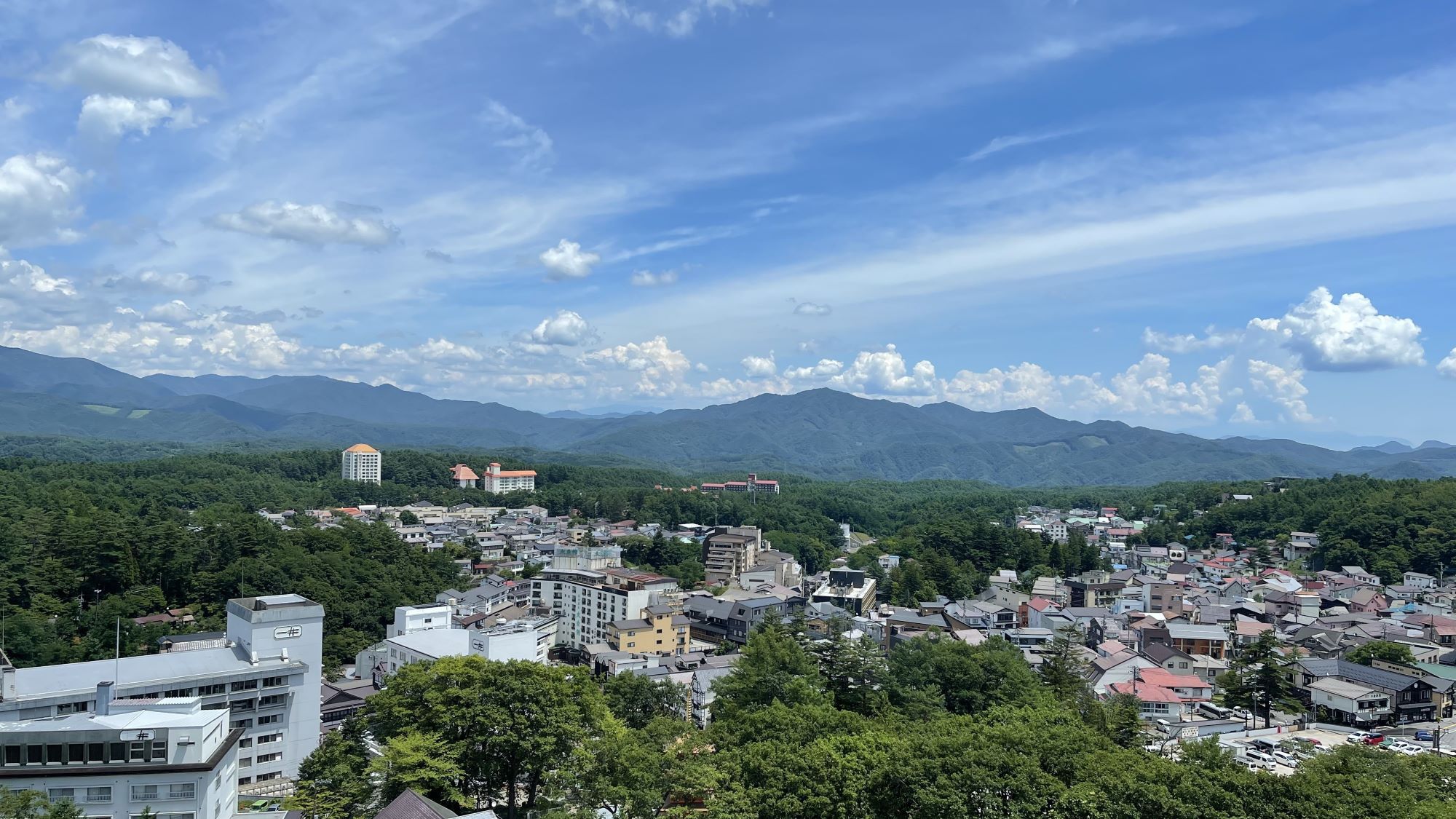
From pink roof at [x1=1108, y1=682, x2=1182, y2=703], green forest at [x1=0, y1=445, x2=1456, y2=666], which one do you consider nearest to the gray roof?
green forest at [x1=0, y1=445, x2=1456, y2=666]

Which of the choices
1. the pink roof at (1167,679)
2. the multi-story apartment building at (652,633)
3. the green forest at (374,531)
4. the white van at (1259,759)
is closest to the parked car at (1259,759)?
the white van at (1259,759)

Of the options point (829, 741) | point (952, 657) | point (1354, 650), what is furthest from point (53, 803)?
point (1354, 650)

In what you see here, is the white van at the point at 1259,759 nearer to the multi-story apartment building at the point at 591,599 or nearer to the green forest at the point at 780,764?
the green forest at the point at 780,764

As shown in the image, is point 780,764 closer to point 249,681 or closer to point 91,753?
point 91,753

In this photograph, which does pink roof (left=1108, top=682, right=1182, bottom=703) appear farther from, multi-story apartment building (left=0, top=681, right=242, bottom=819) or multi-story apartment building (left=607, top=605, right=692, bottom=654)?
multi-story apartment building (left=0, top=681, right=242, bottom=819)

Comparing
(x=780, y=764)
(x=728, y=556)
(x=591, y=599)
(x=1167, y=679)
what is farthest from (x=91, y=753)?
(x=728, y=556)
